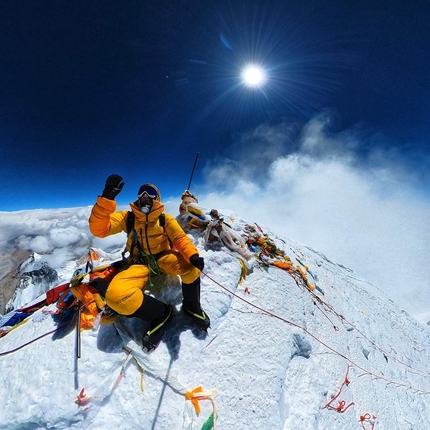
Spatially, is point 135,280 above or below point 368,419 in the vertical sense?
above

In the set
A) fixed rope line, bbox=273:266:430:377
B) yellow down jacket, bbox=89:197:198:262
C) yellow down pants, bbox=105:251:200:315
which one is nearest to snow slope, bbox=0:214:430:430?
fixed rope line, bbox=273:266:430:377

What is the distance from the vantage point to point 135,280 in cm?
312

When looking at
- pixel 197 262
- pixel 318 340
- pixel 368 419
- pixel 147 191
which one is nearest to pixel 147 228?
pixel 147 191

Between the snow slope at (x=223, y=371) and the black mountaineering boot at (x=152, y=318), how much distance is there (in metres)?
0.17

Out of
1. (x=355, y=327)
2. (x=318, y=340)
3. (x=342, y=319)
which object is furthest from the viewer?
(x=355, y=327)

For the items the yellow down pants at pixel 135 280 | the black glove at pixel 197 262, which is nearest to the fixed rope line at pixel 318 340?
the yellow down pants at pixel 135 280

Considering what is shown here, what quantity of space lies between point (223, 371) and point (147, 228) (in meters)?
2.47

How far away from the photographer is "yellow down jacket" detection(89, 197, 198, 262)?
10.6ft

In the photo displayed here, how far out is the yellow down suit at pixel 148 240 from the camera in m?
3.17

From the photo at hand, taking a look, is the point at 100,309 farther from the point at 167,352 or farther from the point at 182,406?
the point at 182,406

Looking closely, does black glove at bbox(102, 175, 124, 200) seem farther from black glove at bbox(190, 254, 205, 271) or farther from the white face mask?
black glove at bbox(190, 254, 205, 271)

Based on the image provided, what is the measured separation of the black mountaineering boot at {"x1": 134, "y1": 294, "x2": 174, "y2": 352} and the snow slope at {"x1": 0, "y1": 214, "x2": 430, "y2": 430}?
0.56 ft

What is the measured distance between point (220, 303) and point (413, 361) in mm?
7685

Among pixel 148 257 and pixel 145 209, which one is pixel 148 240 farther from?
pixel 145 209
